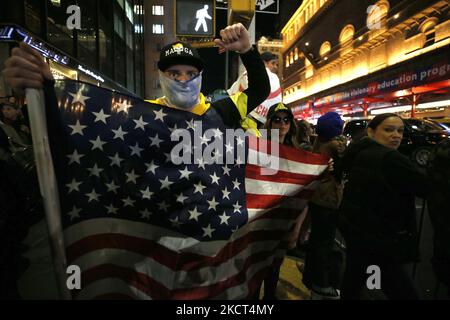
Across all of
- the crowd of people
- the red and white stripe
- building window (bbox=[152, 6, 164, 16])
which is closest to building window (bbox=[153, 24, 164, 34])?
building window (bbox=[152, 6, 164, 16])

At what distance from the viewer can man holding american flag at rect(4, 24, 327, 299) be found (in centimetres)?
184

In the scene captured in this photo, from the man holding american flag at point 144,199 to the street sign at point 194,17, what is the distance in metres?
6.90

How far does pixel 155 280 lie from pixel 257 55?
1856 millimetres

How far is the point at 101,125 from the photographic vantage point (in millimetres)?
1904

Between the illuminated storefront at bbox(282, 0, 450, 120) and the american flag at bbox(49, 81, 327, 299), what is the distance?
65.4 ft

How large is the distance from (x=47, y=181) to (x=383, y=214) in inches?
96.9

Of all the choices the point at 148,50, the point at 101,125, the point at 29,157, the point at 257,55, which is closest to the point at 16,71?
the point at 101,125

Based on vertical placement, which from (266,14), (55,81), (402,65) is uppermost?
(402,65)

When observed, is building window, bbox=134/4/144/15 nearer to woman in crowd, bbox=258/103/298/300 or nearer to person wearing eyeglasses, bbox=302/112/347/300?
woman in crowd, bbox=258/103/298/300

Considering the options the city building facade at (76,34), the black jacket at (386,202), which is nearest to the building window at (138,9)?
the city building facade at (76,34)

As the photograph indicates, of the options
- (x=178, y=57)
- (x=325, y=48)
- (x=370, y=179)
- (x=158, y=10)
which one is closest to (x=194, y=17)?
(x=178, y=57)

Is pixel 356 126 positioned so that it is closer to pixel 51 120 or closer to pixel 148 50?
pixel 51 120

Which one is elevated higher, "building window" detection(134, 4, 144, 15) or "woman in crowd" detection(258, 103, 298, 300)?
"building window" detection(134, 4, 144, 15)

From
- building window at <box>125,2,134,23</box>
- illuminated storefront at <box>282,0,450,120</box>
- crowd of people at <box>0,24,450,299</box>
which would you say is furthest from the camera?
building window at <box>125,2,134,23</box>
